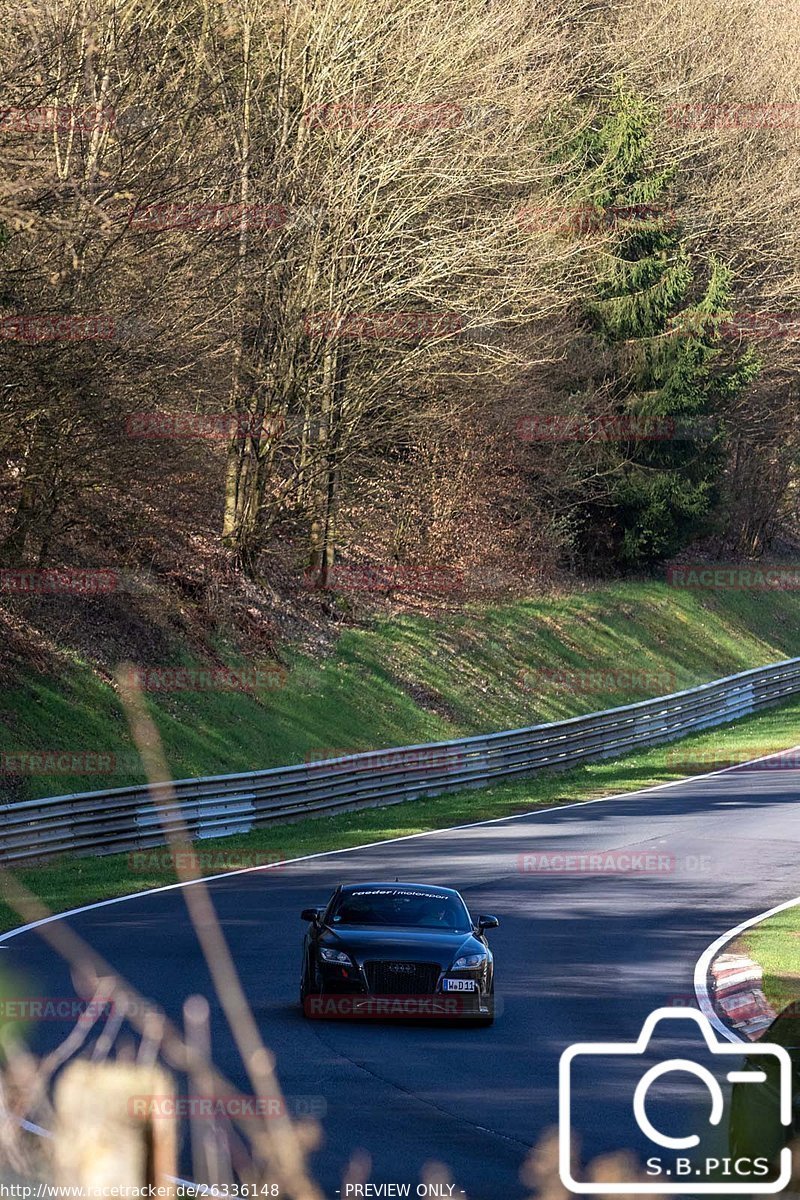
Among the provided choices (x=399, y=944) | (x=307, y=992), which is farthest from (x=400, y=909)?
(x=307, y=992)

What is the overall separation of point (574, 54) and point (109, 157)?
25868 mm

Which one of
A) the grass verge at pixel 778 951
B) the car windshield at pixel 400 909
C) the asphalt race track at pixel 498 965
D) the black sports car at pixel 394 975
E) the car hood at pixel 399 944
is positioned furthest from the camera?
the grass verge at pixel 778 951

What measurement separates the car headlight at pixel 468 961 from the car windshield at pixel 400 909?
2.20 feet

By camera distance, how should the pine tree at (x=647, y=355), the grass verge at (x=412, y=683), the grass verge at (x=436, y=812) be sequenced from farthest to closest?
the pine tree at (x=647, y=355) → the grass verge at (x=412, y=683) → the grass verge at (x=436, y=812)

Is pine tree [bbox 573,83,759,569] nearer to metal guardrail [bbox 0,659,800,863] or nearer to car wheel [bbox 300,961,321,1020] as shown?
metal guardrail [bbox 0,659,800,863]

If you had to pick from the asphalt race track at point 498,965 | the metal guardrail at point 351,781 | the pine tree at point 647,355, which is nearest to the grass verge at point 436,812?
the metal guardrail at point 351,781

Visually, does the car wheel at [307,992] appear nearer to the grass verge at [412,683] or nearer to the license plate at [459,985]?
the license plate at [459,985]

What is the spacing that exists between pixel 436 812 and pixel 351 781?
1.82 m

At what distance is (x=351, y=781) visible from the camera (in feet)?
95.5

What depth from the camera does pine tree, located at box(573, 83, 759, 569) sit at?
46719 millimetres

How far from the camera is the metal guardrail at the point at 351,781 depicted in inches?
875

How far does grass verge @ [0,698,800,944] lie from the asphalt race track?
0.91m

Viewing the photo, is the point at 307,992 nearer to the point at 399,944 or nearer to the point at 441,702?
the point at 399,944

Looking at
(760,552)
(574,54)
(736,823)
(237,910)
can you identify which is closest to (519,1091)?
(237,910)
